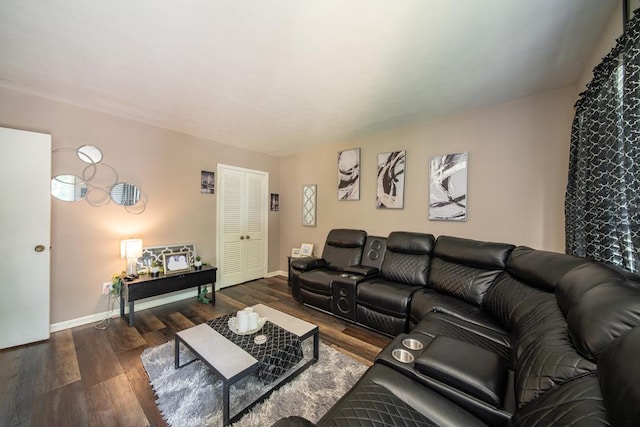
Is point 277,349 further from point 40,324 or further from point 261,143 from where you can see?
point 261,143

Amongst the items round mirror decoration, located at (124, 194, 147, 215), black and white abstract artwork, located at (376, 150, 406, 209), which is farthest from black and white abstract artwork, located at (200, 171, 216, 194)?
black and white abstract artwork, located at (376, 150, 406, 209)

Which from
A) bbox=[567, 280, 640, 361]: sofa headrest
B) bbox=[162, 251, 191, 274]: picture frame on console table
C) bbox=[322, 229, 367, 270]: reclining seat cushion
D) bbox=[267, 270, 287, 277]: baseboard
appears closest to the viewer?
bbox=[567, 280, 640, 361]: sofa headrest

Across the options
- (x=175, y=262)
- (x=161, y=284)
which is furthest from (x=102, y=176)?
(x=161, y=284)

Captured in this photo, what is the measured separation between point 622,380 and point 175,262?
151 inches

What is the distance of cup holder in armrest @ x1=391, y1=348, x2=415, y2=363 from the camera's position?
131cm

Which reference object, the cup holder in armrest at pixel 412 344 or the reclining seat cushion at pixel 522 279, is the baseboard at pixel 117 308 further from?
the reclining seat cushion at pixel 522 279

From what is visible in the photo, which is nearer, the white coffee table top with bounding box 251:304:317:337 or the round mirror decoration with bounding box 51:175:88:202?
the white coffee table top with bounding box 251:304:317:337

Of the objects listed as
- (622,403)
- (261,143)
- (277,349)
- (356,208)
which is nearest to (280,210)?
(261,143)

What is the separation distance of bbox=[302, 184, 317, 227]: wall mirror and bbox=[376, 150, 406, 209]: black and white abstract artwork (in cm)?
129

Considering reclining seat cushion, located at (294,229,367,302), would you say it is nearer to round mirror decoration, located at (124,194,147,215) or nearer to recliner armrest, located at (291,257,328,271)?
recliner armrest, located at (291,257,328,271)

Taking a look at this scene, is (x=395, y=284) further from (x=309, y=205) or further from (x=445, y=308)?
(x=309, y=205)

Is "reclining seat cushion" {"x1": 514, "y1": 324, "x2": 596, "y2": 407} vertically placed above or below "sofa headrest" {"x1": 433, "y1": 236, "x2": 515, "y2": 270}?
below

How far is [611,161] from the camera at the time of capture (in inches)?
52.3

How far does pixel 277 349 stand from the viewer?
1.69 m
